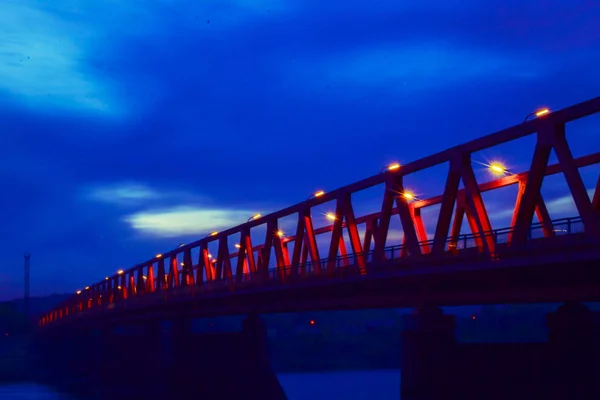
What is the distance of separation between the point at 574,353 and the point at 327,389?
9072 cm

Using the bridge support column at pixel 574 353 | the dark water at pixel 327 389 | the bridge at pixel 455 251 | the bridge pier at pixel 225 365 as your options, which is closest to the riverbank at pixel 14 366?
the dark water at pixel 327 389

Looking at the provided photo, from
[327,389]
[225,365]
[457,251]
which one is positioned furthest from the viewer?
[327,389]

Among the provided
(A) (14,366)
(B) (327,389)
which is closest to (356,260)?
(B) (327,389)

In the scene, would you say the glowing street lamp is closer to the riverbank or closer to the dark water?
the dark water

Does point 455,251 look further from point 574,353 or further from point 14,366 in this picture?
point 14,366

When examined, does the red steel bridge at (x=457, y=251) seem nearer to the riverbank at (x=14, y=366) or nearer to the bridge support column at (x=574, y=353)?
the bridge support column at (x=574, y=353)

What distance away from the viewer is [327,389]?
12669 centimetres

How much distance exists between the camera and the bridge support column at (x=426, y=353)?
43125mm

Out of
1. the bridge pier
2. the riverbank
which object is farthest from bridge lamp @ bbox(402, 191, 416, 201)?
the riverbank

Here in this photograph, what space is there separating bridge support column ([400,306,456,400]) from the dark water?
2432 inches

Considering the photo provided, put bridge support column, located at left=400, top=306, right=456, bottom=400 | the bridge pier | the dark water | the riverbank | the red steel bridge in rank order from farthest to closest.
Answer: the riverbank, the dark water, the bridge pier, bridge support column, located at left=400, top=306, right=456, bottom=400, the red steel bridge

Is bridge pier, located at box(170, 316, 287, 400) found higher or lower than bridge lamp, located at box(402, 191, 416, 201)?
lower

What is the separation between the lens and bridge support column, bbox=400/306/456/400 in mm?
43125

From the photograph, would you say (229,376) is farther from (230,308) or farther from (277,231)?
(277,231)
